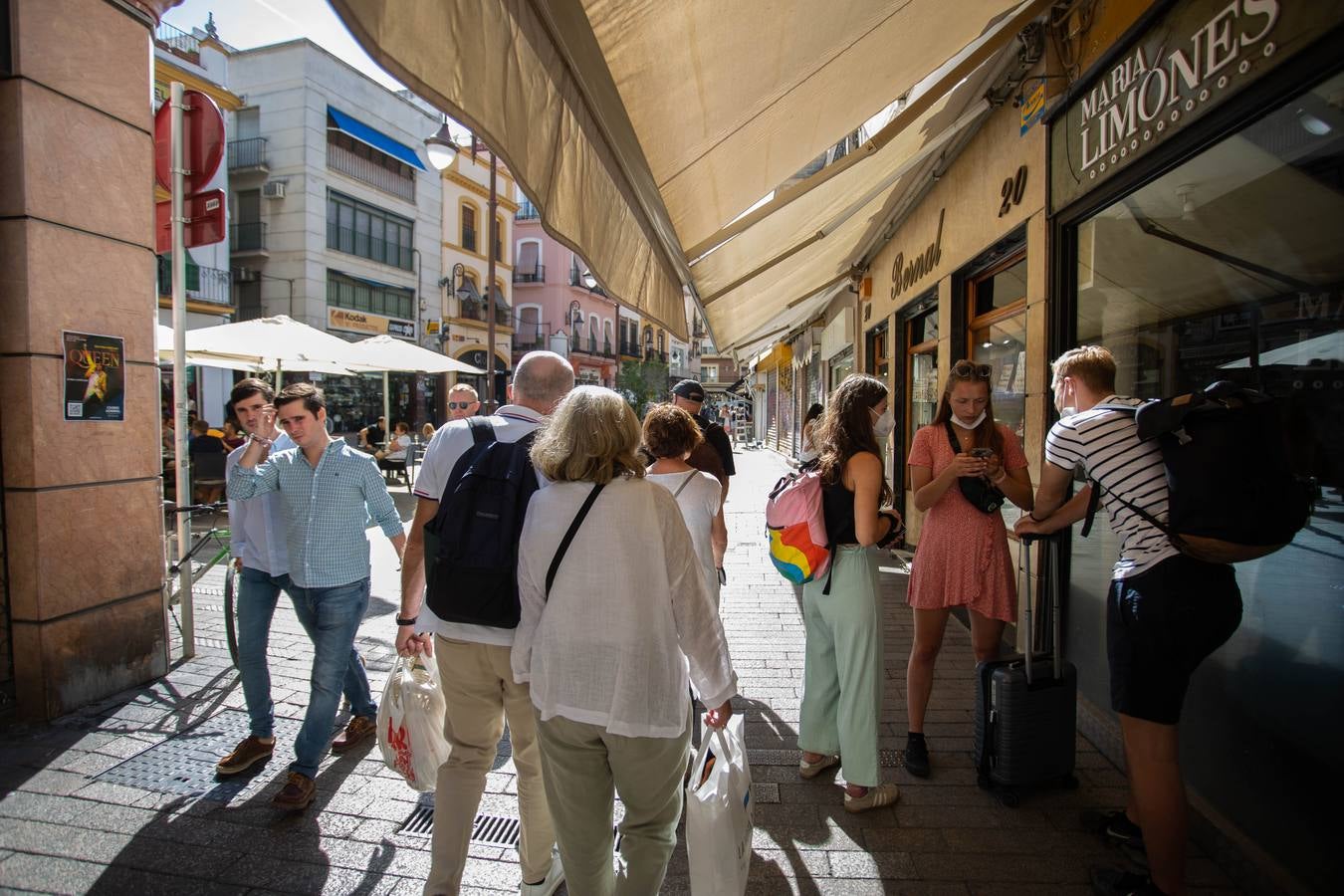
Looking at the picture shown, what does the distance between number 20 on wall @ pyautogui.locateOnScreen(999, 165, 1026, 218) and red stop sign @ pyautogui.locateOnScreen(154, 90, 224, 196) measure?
5591 mm

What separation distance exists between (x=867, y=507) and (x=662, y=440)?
1126 millimetres

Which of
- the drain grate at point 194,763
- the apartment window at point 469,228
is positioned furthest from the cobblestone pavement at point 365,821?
the apartment window at point 469,228

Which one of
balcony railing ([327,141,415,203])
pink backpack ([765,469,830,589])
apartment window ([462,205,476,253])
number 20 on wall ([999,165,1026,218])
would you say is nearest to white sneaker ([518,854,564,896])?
pink backpack ([765,469,830,589])

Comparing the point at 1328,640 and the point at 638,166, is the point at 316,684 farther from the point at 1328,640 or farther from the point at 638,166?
the point at 1328,640

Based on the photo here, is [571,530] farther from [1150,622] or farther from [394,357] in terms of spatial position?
[394,357]

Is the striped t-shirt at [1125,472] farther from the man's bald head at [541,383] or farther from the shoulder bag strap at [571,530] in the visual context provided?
the man's bald head at [541,383]

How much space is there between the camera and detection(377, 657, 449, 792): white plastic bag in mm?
3004

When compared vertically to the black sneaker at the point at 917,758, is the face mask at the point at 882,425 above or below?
above

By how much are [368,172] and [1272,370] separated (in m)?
30.0

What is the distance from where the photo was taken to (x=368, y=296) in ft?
92.1

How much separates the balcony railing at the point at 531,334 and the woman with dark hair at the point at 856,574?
40127 millimetres

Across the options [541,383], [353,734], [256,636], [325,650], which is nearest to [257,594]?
[256,636]

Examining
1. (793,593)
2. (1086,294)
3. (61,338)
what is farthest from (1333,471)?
(61,338)

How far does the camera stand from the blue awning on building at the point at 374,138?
1011 inches
